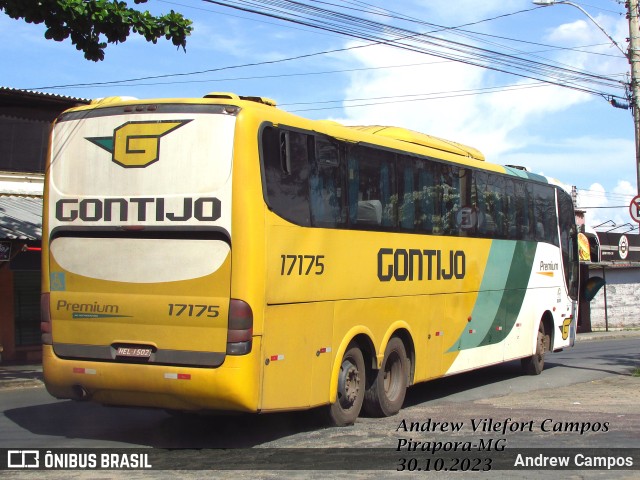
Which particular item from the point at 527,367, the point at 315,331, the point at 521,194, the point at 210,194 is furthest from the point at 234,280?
the point at 527,367

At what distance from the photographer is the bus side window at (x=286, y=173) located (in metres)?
9.24

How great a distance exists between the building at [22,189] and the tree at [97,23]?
5.99m

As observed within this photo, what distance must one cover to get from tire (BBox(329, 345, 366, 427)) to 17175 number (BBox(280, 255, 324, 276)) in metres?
1.35

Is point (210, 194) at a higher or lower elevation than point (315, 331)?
higher

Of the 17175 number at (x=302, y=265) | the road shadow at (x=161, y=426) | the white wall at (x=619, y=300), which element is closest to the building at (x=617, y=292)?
the white wall at (x=619, y=300)

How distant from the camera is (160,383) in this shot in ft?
29.2

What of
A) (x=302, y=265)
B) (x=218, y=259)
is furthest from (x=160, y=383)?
(x=302, y=265)

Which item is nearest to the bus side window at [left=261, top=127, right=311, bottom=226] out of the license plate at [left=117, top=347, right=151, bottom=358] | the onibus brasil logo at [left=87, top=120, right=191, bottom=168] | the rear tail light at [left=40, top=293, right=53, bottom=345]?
→ the onibus brasil logo at [left=87, top=120, right=191, bottom=168]

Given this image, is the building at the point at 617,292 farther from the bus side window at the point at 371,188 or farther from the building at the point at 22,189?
the bus side window at the point at 371,188

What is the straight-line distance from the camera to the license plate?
905 cm

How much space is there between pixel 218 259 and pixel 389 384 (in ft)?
13.6

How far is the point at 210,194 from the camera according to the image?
29.2ft

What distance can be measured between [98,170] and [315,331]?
3.02 metres

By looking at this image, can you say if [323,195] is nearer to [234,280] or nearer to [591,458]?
[234,280]
